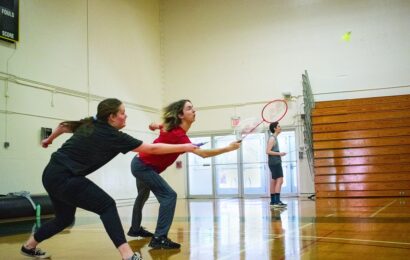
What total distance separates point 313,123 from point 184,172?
230 inches

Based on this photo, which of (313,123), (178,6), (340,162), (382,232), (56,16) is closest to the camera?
(382,232)

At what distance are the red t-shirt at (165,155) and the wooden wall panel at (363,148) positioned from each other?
9.65 m

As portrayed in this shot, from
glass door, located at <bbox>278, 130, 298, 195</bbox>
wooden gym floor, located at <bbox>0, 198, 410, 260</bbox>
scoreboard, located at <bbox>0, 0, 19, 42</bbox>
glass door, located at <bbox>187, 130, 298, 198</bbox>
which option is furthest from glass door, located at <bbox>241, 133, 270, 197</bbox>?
wooden gym floor, located at <bbox>0, 198, 410, 260</bbox>

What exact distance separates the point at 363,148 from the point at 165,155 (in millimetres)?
10617

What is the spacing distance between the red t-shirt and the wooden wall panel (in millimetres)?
9654

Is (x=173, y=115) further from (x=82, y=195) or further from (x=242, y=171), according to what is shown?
(x=242, y=171)

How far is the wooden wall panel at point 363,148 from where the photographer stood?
42.8ft

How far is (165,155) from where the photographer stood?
4672mm

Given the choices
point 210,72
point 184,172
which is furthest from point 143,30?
point 184,172

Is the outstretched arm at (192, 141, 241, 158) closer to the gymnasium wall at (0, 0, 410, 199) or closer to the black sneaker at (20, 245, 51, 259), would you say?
the black sneaker at (20, 245, 51, 259)

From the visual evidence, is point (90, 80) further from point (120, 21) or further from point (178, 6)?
point (178, 6)

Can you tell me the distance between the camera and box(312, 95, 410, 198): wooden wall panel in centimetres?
1305

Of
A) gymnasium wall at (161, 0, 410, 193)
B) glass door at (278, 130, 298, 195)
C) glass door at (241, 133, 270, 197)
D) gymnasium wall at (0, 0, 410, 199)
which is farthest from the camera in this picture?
glass door at (241, 133, 270, 197)

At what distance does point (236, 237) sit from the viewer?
511cm
